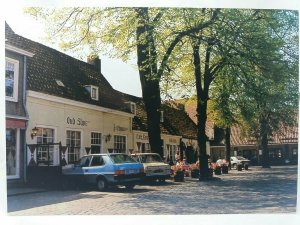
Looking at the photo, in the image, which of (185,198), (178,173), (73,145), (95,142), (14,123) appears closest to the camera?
(14,123)

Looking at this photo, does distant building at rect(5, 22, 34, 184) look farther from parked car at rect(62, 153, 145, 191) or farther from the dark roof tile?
parked car at rect(62, 153, 145, 191)

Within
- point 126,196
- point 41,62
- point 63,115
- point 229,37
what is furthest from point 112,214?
point 229,37

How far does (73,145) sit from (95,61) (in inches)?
44.4

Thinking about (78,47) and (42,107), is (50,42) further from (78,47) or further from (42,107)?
(42,107)

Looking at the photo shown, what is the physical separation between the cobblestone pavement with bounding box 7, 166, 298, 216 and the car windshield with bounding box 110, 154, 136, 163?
1.29 ft

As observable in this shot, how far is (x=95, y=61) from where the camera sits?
19.0ft

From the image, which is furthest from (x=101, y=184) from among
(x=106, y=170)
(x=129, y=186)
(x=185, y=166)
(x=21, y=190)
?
(x=185, y=166)

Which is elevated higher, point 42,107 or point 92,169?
point 42,107

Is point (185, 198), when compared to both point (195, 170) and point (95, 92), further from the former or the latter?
point (95, 92)

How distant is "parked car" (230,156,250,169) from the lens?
19.3ft

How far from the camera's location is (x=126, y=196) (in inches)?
217

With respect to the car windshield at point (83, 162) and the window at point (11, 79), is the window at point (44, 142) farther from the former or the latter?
the window at point (11, 79)

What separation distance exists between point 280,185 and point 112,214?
2.19 meters
